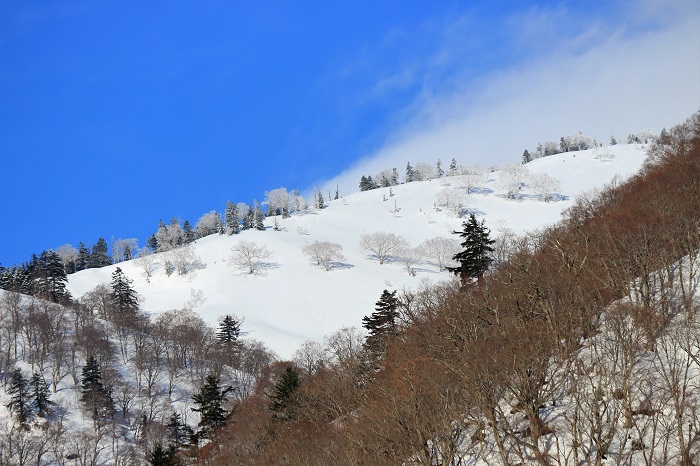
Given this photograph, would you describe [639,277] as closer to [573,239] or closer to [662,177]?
[573,239]

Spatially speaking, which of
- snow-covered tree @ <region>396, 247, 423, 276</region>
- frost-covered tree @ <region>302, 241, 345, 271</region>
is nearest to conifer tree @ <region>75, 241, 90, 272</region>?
frost-covered tree @ <region>302, 241, 345, 271</region>

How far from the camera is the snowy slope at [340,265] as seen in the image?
92.4 m

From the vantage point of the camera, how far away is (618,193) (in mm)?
53219

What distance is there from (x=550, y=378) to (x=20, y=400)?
53.7 metres

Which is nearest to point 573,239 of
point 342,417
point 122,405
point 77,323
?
point 342,417

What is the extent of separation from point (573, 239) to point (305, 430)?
21.7m

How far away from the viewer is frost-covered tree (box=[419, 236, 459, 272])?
115 meters

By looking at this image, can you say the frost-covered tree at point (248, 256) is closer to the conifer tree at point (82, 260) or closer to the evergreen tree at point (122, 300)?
the evergreen tree at point (122, 300)

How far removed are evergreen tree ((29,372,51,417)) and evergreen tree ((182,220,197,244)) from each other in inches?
3714

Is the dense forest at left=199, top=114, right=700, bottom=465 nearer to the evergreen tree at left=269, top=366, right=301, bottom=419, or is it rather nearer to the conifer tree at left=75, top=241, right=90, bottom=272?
the evergreen tree at left=269, top=366, right=301, bottom=419

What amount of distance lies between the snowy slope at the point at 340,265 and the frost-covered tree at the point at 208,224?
2443 cm

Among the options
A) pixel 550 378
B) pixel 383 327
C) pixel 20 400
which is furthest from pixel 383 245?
pixel 550 378

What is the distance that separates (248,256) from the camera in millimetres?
116750

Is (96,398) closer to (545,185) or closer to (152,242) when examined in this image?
(152,242)
